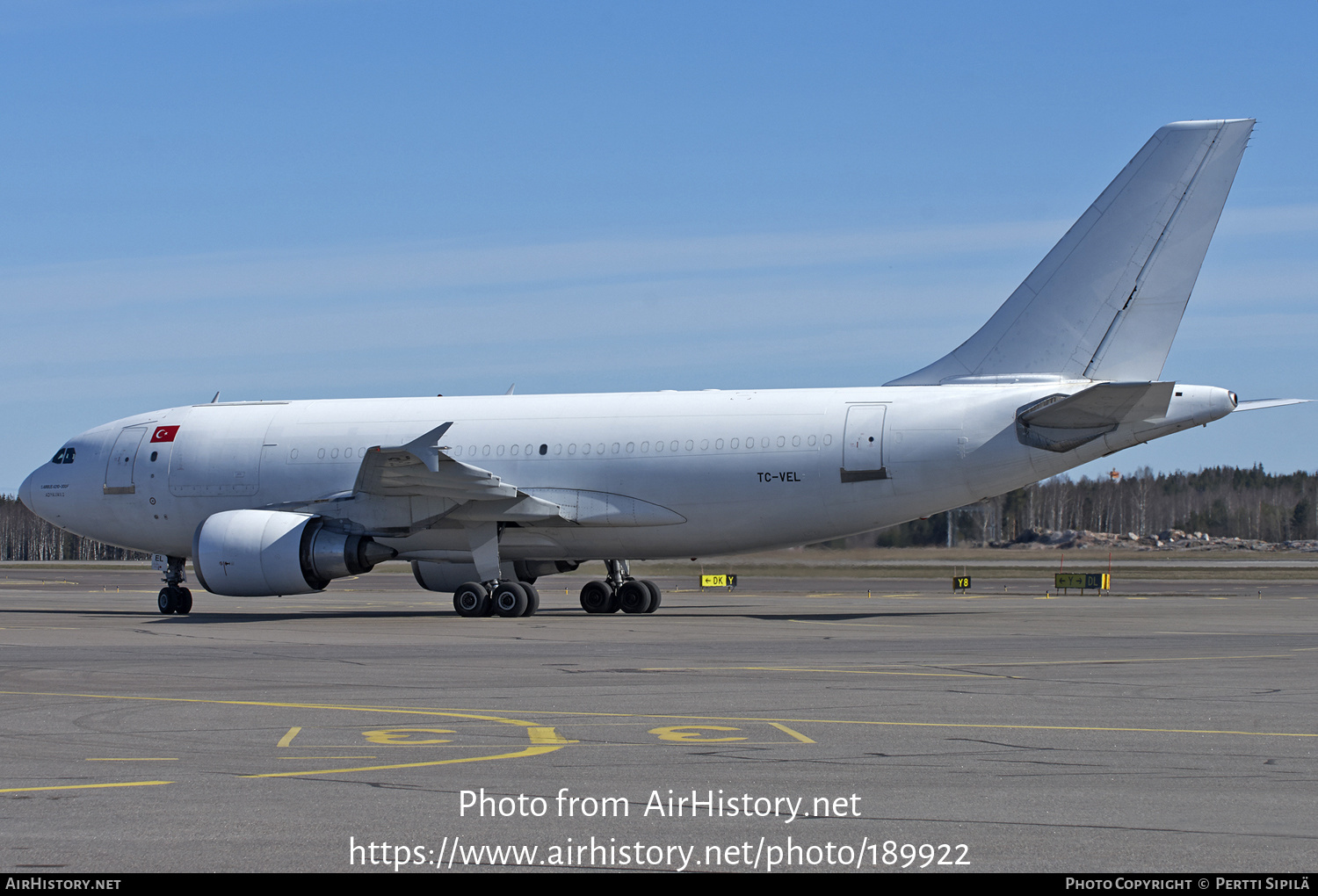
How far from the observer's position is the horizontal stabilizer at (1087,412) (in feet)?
80.6

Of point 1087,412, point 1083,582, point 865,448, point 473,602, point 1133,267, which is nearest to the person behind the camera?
point 1087,412

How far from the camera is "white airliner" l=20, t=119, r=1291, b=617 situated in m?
26.1

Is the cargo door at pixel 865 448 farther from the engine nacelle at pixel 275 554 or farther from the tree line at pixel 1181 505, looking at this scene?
the tree line at pixel 1181 505

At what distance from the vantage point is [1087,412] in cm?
2536

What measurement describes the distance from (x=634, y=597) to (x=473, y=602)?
4.17 meters

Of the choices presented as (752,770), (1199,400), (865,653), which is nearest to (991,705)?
(752,770)

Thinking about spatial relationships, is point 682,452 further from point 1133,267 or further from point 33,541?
point 33,541

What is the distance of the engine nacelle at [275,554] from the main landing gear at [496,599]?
2065 millimetres

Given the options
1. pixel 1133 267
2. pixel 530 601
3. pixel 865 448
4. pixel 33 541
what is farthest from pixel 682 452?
pixel 33 541

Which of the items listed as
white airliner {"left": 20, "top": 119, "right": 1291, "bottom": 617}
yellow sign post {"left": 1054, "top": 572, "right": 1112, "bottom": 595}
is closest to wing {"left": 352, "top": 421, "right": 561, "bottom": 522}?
white airliner {"left": 20, "top": 119, "right": 1291, "bottom": 617}

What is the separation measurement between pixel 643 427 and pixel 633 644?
9269 mm

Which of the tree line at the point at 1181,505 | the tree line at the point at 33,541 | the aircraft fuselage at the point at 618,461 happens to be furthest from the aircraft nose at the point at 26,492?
the tree line at the point at 33,541

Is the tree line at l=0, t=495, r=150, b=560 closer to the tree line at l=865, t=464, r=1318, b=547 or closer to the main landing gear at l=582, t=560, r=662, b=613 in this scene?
the tree line at l=865, t=464, r=1318, b=547

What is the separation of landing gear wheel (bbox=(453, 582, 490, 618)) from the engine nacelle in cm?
199
